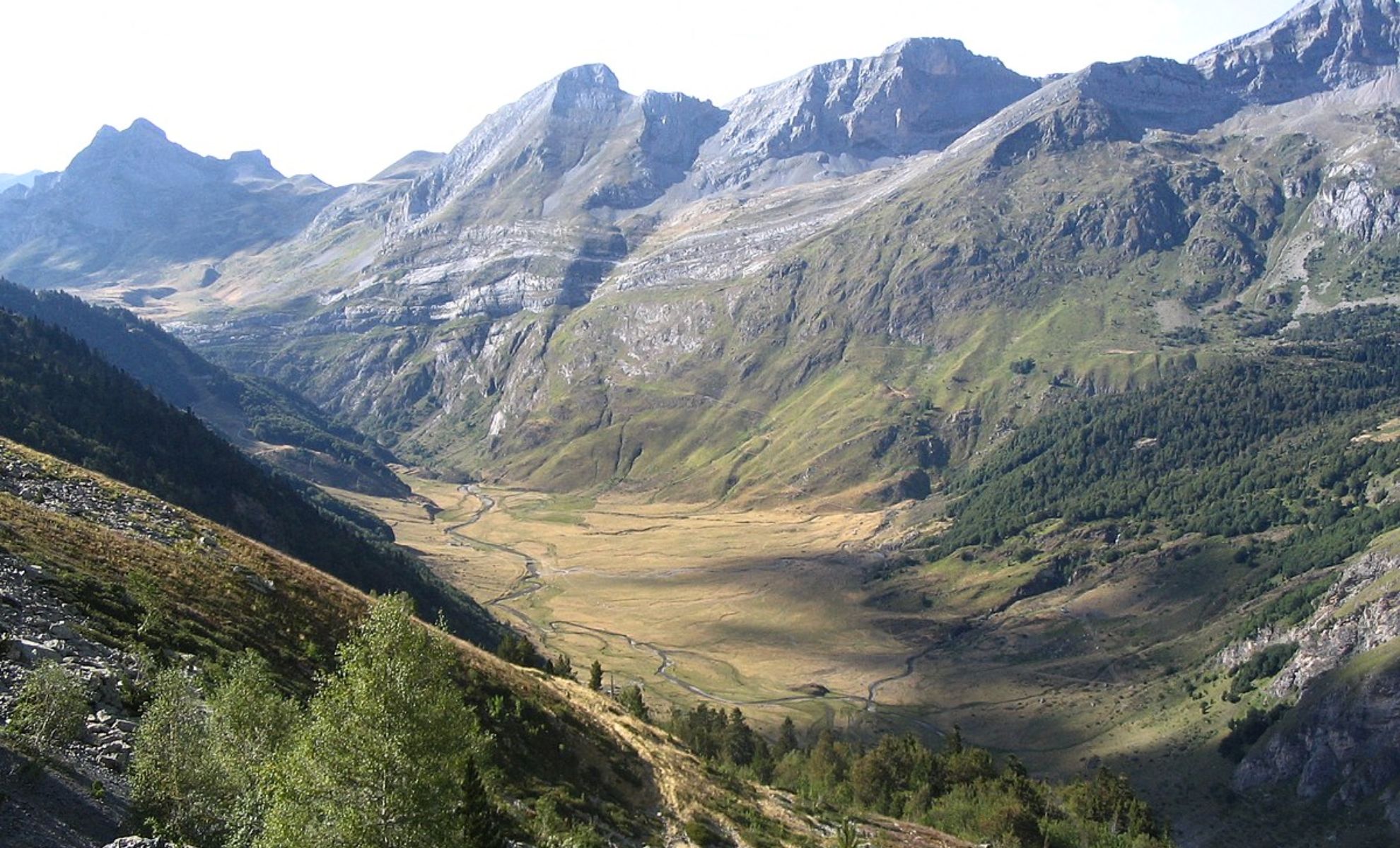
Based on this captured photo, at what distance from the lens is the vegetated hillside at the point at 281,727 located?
3069 centimetres

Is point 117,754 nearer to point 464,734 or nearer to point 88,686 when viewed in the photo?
point 88,686

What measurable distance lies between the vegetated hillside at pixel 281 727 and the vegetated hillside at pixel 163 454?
280 feet

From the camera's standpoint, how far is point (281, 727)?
124 feet

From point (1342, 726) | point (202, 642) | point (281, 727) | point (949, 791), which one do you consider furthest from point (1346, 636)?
point (281, 727)

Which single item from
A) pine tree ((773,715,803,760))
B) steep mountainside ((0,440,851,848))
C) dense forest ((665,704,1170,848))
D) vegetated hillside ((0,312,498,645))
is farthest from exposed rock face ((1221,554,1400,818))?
vegetated hillside ((0,312,498,645))

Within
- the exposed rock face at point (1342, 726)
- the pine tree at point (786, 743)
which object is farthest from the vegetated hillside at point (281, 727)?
the exposed rock face at point (1342, 726)

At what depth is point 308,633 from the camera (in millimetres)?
58219

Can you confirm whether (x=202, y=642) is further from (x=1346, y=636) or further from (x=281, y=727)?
(x=1346, y=636)

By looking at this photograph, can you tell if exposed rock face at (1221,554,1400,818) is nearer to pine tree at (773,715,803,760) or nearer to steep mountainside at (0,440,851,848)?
pine tree at (773,715,803,760)

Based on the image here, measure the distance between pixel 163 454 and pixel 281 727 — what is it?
151 metres

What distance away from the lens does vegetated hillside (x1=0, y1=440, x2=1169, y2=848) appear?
30688mm

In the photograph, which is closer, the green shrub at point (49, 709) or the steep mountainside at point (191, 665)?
the green shrub at point (49, 709)

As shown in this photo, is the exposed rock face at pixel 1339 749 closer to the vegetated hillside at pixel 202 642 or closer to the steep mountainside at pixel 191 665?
the steep mountainside at pixel 191 665

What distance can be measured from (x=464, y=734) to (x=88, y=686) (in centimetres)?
1601
